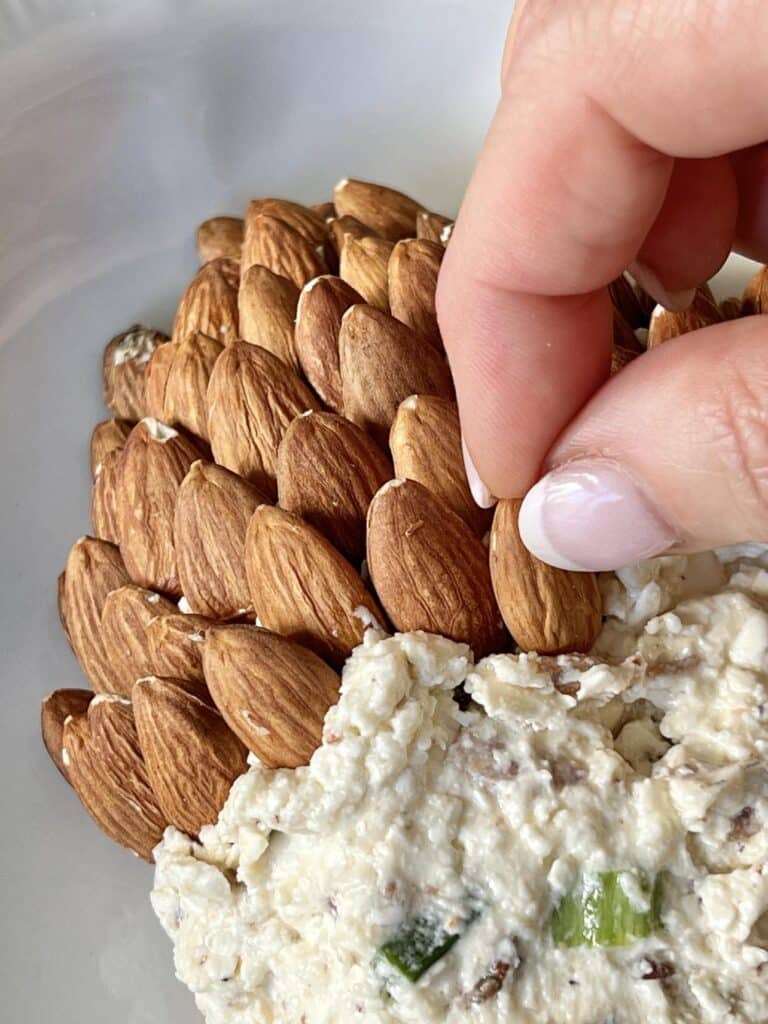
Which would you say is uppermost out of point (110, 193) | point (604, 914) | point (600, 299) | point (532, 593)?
point (110, 193)

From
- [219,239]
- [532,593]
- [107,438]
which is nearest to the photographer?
[532,593]

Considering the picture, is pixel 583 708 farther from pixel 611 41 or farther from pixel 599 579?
pixel 611 41

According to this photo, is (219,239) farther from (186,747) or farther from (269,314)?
(186,747)

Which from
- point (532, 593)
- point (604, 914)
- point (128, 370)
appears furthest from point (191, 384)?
point (604, 914)

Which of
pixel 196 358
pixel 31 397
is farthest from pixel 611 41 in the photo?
pixel 31 397

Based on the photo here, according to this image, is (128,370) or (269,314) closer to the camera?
(269,314)

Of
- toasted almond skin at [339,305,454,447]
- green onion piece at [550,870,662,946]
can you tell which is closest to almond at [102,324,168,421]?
toasted almond skin at [339,305,454,447]

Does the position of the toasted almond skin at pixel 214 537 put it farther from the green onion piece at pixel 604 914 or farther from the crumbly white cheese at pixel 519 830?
Result: the green onion piece at pixel 604 914

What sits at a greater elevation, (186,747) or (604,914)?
(186,747)
